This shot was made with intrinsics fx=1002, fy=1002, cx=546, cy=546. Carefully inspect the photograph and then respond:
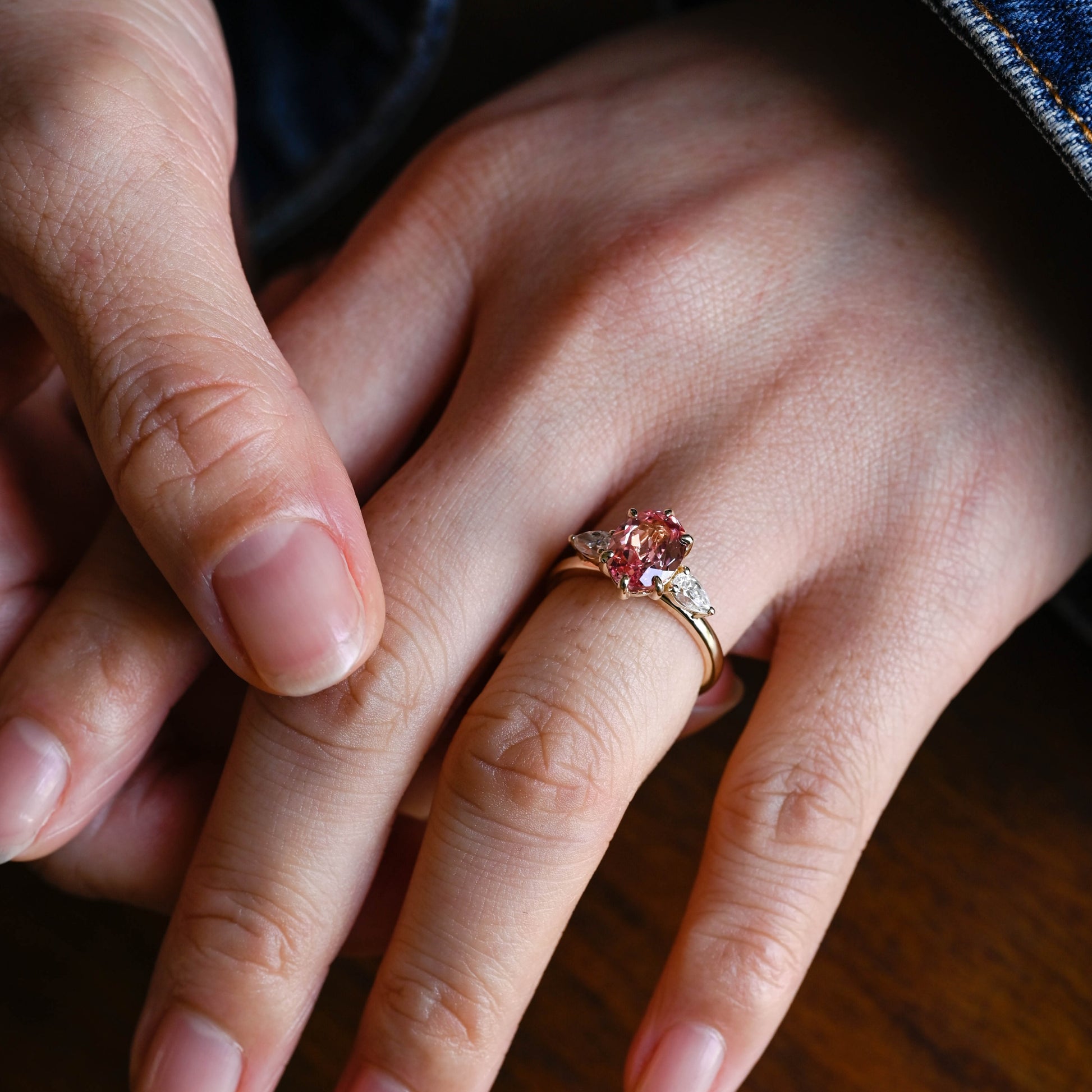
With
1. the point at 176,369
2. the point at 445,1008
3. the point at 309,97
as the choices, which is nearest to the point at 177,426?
the point at 176,369

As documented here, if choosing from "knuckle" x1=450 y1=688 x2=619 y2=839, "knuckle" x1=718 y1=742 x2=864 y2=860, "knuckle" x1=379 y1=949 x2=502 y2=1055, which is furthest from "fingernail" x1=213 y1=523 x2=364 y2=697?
"knuckle" x1=718 y1=742 x2=864 y2=860

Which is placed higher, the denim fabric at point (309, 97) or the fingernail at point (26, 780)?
the denim fabric at point (309, 97)

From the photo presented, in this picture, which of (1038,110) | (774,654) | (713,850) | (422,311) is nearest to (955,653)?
(774,654)

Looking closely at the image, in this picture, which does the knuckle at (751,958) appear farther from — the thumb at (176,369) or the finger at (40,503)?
the finger at (40,503)

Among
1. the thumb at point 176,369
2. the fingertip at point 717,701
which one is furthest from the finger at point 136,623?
the fingertip at point 717,701

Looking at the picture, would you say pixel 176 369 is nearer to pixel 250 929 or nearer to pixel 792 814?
pixel 250 929

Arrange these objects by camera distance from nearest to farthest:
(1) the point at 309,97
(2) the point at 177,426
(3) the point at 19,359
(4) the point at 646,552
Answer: (2) the point at 177,426
(4) the point at 646,552
(3) the point at 19,359
(1) the point at 309,97

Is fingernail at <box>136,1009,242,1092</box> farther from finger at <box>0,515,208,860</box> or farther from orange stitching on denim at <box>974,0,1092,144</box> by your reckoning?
orange stitching on denim at <box>974,0,1092,144</box>
